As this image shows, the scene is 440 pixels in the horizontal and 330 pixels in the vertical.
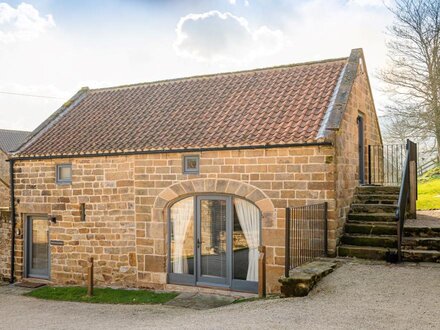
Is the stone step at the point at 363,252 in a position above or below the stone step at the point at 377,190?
below

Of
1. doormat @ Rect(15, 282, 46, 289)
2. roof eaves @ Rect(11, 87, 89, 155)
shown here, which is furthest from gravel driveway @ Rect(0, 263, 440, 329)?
roof eaves @ Rect(11, 87, 89, 155)

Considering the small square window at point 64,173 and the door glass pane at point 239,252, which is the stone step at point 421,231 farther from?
the small square window at point 64,173

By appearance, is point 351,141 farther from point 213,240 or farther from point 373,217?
point 213,240

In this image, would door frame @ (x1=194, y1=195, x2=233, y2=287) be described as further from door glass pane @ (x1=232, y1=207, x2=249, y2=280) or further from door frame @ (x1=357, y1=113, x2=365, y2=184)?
door frame @ (x1=357, y1=113, x2=365, y2=184)

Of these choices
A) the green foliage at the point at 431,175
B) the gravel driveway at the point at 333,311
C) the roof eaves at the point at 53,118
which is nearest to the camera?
the gravel driveway at the point at 333,311

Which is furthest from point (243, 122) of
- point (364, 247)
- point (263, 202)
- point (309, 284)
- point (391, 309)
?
point (391, 309)

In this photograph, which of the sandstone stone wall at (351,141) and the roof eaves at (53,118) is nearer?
the sandstone stone wall at (351,141)

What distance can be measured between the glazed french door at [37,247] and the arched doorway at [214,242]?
4664 millimetres

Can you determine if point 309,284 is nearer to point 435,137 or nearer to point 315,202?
point 315,202

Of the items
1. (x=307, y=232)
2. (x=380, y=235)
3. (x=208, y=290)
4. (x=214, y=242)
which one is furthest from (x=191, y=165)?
(x=380, y=235)

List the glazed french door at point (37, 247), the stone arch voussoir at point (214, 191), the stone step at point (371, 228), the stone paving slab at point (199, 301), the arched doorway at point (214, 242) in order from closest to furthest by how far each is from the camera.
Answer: the stone step at point (371, 228), the stone paving slab at point (199, 301), the stone arch voussoir at point (214, 191), the arched doorway at point (214, 242), the glazed french door at point (37, 247)

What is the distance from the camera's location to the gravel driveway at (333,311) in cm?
562

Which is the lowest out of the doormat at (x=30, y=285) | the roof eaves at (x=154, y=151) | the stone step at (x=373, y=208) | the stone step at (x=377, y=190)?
the doormat at (x=30, y=285)

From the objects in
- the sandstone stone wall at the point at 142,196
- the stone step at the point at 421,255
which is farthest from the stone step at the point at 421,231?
the sandstone stone wall at the point at 142,196
